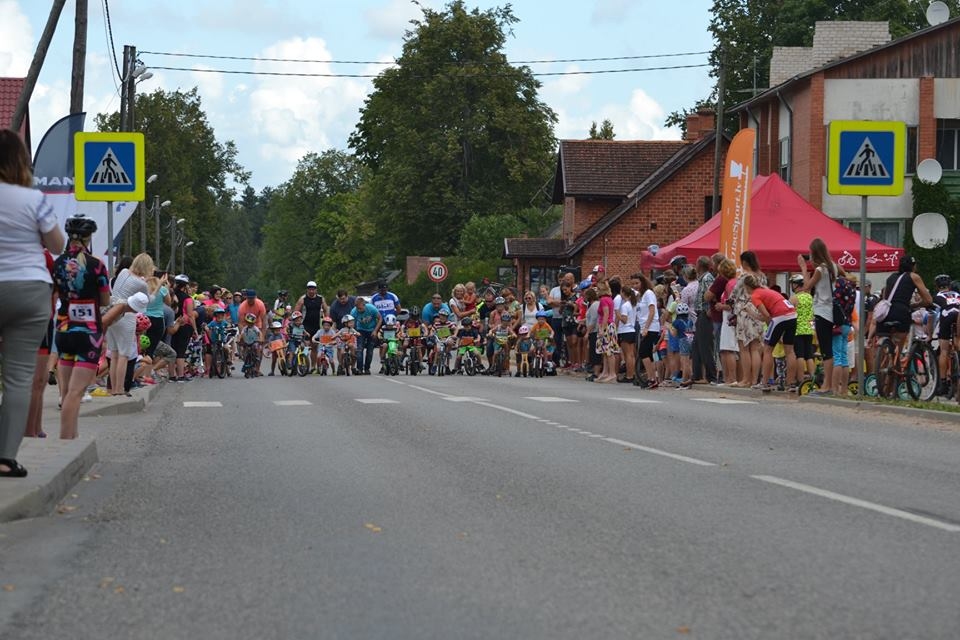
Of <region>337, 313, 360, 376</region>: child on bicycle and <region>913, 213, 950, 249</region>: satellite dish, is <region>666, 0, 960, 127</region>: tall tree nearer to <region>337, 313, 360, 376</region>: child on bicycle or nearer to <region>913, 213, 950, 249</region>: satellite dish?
<region>913, 213, 950, 249</region>: satellite dish

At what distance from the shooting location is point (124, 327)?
18562mm

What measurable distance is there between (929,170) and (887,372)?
84.9 feet

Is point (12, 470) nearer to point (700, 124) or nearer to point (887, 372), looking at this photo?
point (887, 372)

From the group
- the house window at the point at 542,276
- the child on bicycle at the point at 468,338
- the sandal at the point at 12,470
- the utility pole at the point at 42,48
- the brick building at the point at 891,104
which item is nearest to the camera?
the sandal at the point at 12,470

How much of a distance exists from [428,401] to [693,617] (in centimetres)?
1501

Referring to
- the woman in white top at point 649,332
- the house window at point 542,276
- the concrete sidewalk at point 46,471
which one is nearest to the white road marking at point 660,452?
the concrete sidewalk at point 46,471

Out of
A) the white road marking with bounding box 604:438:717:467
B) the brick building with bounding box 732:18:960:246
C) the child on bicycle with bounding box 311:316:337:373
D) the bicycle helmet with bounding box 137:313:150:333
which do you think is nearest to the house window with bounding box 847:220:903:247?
the brick building with bounding box 732:18:960:246

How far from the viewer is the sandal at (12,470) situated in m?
9.31

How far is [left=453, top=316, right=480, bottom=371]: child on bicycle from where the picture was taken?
3378 centimetres

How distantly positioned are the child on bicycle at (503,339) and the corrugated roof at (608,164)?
27.2 meters

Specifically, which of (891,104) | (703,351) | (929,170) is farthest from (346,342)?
(891,104)

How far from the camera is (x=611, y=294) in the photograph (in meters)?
28.6

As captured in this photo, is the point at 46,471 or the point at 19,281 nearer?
the point at 19,281

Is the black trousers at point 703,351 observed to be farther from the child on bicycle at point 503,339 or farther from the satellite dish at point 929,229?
the satellite dish at point 929,229
